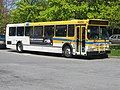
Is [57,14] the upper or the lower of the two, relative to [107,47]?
upper

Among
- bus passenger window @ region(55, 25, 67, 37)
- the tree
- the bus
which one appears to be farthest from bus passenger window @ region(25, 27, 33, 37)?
the tree

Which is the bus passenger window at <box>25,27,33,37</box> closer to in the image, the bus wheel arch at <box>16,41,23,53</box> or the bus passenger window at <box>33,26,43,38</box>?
the bus passenger window at <box>33,26,43,38</box>

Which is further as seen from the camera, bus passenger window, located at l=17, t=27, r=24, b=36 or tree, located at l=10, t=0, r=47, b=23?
tree, located at l=10, t=0, r=47, b=23

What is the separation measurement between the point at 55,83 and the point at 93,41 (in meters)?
12.5

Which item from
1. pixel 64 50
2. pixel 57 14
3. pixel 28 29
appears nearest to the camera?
pixel 64 50

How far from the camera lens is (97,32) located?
84.6ft

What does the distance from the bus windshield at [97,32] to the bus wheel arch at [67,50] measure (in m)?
1.80

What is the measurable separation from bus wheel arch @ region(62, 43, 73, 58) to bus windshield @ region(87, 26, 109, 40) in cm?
180

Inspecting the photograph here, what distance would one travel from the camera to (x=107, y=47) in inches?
1022

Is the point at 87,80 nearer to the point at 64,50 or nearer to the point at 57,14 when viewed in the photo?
the point at 64,50

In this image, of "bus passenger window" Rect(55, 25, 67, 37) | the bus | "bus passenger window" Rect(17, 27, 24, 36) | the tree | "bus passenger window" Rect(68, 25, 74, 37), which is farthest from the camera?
the tree

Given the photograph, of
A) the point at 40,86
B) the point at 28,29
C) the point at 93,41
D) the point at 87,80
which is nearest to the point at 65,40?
the point at 93,41

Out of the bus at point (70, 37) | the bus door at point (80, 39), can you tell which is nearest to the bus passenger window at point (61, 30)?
the bus at point (70, 37)

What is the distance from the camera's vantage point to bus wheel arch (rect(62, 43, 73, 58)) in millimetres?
26234
